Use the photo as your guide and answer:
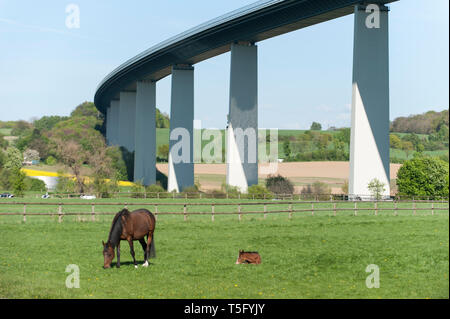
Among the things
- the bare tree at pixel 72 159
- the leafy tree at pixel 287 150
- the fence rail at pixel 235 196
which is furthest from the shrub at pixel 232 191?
the leafy tree at pixel 287 150

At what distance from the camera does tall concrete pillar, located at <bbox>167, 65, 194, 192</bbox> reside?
84.6 metres

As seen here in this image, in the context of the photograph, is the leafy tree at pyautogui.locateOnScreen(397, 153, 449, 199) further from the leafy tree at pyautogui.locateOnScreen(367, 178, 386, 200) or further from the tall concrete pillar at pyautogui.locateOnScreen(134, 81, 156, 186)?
the tall concrete pillar at pyautogui.locateOnScreen(134, 81, 156, 186)

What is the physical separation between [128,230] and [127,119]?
9970 centimetres

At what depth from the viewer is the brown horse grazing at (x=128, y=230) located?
1972cm

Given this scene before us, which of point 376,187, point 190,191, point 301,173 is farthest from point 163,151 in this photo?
point 376,187

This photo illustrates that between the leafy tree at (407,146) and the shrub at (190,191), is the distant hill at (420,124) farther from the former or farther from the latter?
the shrub at (190,191)

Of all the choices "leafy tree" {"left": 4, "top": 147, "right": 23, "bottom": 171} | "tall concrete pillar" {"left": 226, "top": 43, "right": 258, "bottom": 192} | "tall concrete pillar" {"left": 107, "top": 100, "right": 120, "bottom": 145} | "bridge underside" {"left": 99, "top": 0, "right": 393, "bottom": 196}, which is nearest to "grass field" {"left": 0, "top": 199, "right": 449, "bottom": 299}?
"bridge underside" {"left": 99, "top": 0, "right": 393, "bottom": 196}

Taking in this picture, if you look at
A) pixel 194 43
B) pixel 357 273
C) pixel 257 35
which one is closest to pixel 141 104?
pixel 194 43

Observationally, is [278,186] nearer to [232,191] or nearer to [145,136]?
[232,191]

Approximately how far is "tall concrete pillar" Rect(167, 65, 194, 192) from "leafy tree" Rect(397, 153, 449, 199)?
86.3 ft

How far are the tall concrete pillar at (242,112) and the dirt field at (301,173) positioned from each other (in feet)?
81.7

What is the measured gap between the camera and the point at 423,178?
2689 inches

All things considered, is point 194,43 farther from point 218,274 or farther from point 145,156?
point 218,274

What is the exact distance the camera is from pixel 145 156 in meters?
101
